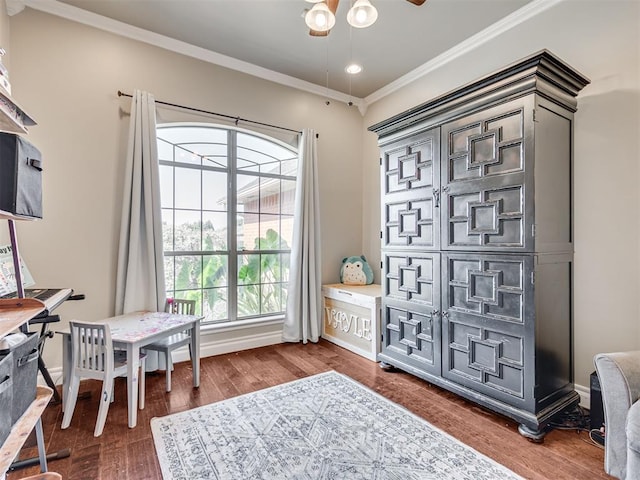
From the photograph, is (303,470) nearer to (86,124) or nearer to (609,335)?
(609,335)

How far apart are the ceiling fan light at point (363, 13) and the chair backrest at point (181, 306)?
2.50 metres

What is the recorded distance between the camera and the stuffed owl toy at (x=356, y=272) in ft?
13.4

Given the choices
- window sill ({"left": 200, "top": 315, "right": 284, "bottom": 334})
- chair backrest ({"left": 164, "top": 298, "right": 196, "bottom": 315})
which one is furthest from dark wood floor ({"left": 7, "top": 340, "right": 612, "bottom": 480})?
chair backrest ({"left": 164, "top": 298, "right": 196, "bottom": 315})

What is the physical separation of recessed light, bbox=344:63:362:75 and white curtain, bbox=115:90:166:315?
199 cm

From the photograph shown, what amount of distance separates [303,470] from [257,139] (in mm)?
3206

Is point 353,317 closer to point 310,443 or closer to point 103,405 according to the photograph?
point 310,443

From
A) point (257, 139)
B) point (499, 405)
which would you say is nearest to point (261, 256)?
point (257, 139)

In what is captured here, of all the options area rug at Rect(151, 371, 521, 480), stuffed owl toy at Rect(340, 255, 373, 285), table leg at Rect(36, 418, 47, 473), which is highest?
stuffed owl toy at Rect(340, 255, 373, 285)

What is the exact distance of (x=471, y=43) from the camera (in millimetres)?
3117

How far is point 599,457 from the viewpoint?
187cm

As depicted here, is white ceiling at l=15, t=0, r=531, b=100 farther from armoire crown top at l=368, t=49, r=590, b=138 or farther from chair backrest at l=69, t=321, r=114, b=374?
chair backrest at l=69, t=321, r=114, b=374

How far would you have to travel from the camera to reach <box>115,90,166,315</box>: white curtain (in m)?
2.91

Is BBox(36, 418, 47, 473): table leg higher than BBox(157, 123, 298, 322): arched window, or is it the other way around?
BBox(157, 123, 298, 322): arched window

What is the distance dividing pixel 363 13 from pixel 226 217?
241cm
